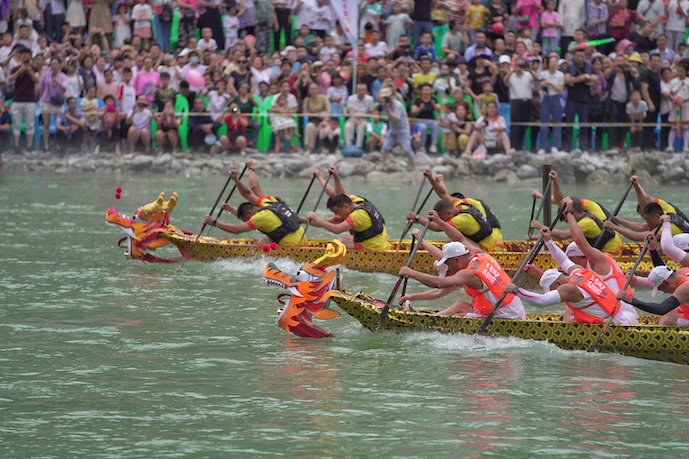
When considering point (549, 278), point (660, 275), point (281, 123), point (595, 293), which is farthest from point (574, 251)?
point (281, 123)

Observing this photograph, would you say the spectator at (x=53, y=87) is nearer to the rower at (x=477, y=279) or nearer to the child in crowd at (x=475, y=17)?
the child in crowd at (x=475, y=17)

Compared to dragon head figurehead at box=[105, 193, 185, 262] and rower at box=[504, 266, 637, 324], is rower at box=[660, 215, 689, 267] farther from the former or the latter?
dragon head figurehead at box=[105, 193, 185, 262]

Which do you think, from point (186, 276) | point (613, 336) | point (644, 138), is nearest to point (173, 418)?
point (613, 336)

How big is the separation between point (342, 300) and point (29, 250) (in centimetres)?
683

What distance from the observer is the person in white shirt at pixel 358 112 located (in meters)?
24.2

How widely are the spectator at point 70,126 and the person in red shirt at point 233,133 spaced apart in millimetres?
2686

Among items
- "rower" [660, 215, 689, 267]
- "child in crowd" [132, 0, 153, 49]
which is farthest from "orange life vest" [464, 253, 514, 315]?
"child in crowd" [132, 0, 153, 49]

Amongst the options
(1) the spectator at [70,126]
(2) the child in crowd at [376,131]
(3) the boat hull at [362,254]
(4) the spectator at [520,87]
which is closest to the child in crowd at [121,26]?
(1) the spectator at [70,126]

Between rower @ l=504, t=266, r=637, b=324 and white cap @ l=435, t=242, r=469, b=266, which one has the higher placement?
white cap @ l=435, t=242, r=469, b=266

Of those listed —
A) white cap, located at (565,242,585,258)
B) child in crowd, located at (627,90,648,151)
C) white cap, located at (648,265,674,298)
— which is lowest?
white cap, located at (648,265,674,298)

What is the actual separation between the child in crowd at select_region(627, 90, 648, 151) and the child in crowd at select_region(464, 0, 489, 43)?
325cm

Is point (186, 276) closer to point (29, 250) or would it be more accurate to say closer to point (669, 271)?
point (29, 250)

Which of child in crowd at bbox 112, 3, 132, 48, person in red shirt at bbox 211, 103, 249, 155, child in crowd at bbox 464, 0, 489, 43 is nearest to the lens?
person in red shirt at bbox 211, 103, 249, 155

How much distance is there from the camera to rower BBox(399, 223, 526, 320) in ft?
38.1
